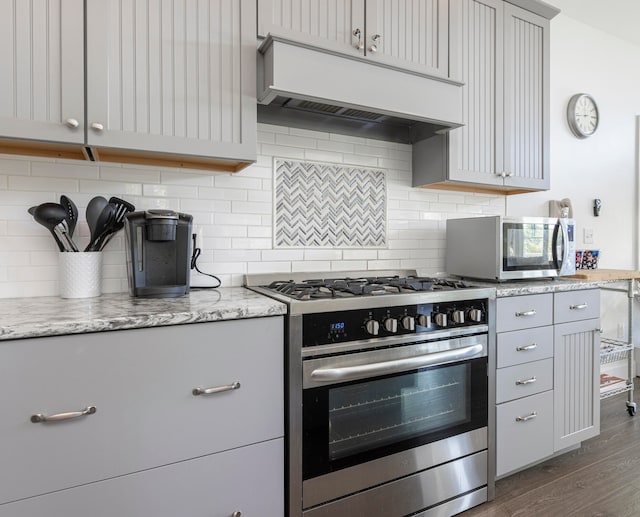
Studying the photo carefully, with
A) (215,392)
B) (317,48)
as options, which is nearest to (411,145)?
(317,48)

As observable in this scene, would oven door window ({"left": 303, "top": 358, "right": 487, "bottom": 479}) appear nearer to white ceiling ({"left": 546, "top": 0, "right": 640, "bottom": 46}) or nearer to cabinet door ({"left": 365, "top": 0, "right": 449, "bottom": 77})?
cabinet door ({"left": 365, "top": 0, "right": 449, "bottom": 77})

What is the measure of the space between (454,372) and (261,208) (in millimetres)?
1197

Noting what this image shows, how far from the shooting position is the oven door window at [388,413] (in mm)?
1388

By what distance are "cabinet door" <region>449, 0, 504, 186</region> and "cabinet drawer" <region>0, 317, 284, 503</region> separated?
4.89 ft

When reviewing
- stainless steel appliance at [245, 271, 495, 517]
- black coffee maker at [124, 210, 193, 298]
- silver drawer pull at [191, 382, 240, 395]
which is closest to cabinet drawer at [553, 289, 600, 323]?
stainless steel appliance at [245, 271, 495, 517]

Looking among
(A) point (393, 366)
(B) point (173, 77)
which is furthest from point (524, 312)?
(B) point (173, 77)

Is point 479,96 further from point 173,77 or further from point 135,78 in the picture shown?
point 135,78

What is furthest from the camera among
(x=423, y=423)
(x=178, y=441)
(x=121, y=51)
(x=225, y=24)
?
(x=423, y=423)

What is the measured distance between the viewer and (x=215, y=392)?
1.21m

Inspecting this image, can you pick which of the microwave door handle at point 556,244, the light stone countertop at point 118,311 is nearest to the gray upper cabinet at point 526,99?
the microwave door handle at point 556,244

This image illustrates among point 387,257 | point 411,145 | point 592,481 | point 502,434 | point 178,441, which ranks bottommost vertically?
point 592,481

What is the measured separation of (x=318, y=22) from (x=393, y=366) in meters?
1.46

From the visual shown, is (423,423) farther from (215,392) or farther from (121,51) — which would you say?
(121,51)

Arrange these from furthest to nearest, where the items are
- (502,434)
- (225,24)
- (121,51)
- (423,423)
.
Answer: (502,434), (423,423), (225,24), (121,51)
